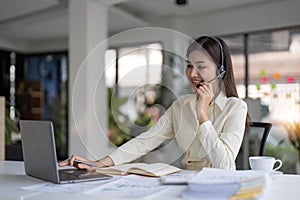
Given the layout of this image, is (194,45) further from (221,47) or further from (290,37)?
(290,37)

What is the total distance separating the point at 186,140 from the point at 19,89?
5.98m

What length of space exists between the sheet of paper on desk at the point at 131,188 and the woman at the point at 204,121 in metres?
0.26

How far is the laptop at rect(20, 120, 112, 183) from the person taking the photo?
1.09 meters

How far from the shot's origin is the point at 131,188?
1.02 m

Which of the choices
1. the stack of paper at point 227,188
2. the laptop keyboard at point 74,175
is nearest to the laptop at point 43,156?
the laptop keyboard at point 74,175

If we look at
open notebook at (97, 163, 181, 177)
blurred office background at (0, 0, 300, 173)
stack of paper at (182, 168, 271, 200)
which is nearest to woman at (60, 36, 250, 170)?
open notebook at (97, 163, 181, 177)

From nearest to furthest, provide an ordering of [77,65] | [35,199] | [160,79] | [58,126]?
[35,199] < [160,79] < [77,65] < [58,126]

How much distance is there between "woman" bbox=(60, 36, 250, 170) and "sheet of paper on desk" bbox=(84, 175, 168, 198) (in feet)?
0.84

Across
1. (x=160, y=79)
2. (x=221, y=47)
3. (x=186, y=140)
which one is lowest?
(x=186, y=140)

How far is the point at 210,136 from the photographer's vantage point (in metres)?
1.34

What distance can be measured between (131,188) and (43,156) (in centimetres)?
29

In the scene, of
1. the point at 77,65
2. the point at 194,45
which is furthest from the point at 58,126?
the point at 194,45

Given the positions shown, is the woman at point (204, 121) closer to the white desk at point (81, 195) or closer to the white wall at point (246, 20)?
the white desk at point (81, 195)

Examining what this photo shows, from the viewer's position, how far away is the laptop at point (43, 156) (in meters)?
1.09
